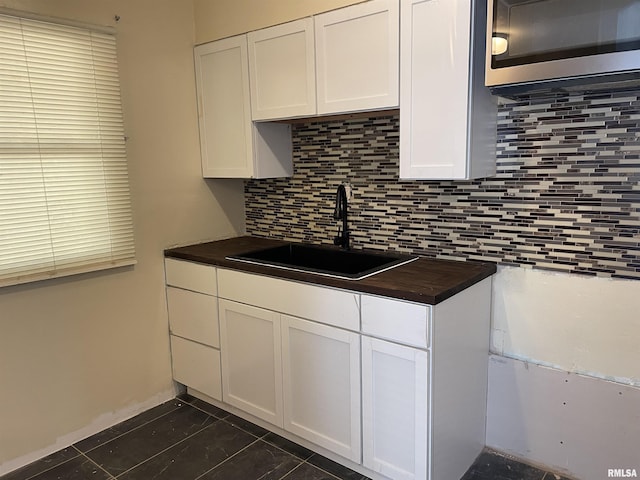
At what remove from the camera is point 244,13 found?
2445 millimetres

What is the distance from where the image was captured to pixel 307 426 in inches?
84.7

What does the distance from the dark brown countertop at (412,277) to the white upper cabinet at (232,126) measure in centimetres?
53

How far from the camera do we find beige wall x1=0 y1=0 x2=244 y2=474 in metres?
→ 2.16

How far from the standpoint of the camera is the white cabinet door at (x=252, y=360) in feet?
7.31

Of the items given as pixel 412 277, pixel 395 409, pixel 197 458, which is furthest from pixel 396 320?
pixel 197 458

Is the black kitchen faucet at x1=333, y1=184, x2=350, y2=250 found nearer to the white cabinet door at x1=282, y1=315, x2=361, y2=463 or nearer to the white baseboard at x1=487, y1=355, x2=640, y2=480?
the white cabinet door at x1=282, y1=315, x2=361, y2=463

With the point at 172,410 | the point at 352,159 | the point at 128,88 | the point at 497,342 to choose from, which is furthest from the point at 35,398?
the point at 497,342

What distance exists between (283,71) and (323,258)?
3.28 ft

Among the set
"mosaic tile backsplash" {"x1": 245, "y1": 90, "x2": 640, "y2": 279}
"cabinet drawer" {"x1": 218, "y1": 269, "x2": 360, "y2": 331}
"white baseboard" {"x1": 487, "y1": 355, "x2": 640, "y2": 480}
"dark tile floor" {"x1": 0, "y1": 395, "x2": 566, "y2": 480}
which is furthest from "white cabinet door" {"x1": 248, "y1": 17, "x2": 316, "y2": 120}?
"dark tile floor" {"x1": 0, "y1": 395, "x2": 566, "y2": 480}

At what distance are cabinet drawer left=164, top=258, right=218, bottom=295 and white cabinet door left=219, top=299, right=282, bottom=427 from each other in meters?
0.12

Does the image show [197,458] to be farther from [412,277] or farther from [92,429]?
[412,277]

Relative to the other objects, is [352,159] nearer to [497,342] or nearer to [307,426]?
[497,342]

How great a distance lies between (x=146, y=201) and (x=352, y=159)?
1.13 meters

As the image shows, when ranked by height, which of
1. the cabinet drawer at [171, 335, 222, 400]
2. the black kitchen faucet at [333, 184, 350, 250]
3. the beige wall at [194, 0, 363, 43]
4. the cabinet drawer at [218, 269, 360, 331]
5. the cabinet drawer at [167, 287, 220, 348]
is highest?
the beige wall at [194, 0, 363, 43]
